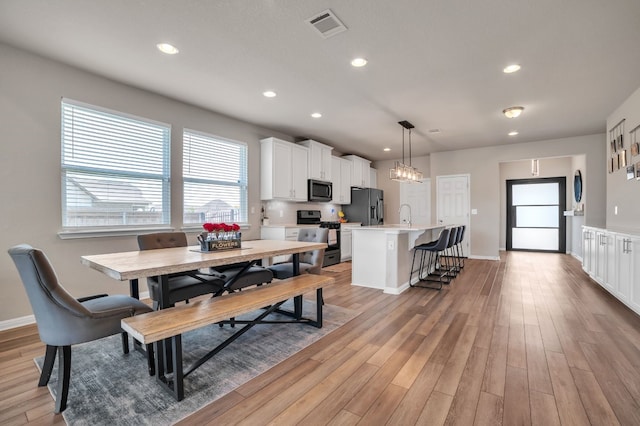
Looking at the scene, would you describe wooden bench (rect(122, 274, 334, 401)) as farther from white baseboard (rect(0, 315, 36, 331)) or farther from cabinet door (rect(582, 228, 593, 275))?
cabinet door (rect(582, 228, 593, 275))

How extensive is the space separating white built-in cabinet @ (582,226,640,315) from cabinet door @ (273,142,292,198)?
4.62 m

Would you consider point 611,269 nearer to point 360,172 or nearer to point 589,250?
point 589,250

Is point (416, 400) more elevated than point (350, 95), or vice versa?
point (350, 95)

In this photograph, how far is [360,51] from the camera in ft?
9.49

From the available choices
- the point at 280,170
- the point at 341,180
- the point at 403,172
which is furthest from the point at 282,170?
the point at 403,172

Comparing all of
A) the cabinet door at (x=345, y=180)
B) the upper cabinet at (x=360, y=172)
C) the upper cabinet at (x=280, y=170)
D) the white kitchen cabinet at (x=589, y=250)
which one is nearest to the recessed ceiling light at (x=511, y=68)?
the white kitchen cabinet at (x=589, y=250)

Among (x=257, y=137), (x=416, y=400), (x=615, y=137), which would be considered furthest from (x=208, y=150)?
(x=615, y=137)

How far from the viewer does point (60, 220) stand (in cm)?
319

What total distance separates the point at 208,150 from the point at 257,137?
3.37 ft

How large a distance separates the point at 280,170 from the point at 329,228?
1.62 meters

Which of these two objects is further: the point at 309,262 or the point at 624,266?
the point at 309,262

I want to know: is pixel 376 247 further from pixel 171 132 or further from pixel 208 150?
pixel 171 132

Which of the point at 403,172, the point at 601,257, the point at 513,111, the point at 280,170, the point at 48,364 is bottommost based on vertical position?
the point at 48,364

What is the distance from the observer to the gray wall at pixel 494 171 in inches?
232
